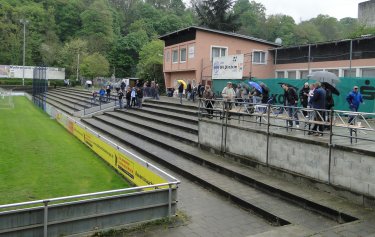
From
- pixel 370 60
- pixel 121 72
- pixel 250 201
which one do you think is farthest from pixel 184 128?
pixel 121 72

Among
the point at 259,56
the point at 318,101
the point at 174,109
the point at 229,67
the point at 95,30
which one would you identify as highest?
the point at 95,30

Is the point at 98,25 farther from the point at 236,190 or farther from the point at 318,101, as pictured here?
the point at 236,190

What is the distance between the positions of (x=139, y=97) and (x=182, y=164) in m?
15.9

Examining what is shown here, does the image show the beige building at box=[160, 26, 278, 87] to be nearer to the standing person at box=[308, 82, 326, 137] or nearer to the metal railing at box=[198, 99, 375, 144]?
the metal railing at box=[198, 99, 375, 144]

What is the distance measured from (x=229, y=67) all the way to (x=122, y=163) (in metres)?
15.6

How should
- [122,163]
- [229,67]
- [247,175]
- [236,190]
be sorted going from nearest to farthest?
1. [236,190]
2. [247,175]
3. [122,163]
4. [229,67]

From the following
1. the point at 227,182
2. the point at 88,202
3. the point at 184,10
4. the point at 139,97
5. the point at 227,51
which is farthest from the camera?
the point at 184,10

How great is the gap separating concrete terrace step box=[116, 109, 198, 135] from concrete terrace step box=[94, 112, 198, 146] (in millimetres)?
292

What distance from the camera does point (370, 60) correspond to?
913 inches

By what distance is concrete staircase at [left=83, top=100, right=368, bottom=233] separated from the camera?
8172mm

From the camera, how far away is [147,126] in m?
20.5

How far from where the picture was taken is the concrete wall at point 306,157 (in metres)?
8.34

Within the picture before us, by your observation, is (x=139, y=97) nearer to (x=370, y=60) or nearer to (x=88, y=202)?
(x=370, y=60)

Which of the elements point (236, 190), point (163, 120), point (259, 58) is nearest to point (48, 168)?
point (236, 190)
